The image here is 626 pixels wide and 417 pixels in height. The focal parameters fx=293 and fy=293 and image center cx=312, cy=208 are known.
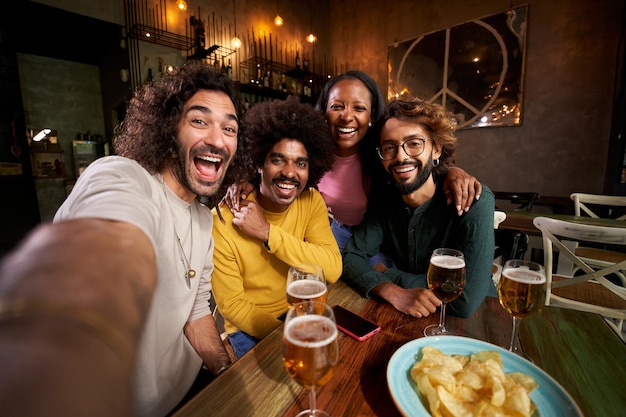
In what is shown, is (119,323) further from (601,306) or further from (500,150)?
(500,150)

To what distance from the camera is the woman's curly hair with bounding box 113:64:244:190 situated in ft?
4.78

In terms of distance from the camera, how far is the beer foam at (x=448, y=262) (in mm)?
1112

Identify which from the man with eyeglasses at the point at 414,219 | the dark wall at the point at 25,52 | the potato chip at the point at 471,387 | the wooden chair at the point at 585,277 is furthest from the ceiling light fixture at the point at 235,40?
the potato chip at the point at 471,387

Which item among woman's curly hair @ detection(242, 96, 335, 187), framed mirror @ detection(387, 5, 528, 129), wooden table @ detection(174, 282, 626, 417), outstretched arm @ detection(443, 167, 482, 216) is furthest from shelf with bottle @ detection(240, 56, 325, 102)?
wooden table @ detection(174, 282, 626, 417)

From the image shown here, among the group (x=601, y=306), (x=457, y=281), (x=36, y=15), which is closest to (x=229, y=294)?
(x=457, y=281)

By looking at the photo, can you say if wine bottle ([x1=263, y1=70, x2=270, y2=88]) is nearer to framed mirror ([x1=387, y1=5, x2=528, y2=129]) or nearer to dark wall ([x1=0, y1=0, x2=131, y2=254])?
dark wall ([x1=0, y1=0, x2=131, y2=254])

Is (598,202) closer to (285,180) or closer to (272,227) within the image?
(285,180)

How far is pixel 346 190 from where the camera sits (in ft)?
8.11

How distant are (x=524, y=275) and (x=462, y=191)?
2.05 feet

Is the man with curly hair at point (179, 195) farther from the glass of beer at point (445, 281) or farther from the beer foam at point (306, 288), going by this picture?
the glass of beer at point (445, 281)

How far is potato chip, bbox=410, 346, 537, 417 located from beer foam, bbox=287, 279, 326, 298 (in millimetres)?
413

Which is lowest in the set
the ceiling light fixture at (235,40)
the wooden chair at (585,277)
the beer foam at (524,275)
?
the wooden chair at (585,277)

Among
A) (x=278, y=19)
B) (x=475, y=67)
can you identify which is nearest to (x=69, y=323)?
(x=475, y=67)

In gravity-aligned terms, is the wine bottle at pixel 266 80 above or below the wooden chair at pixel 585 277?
above
